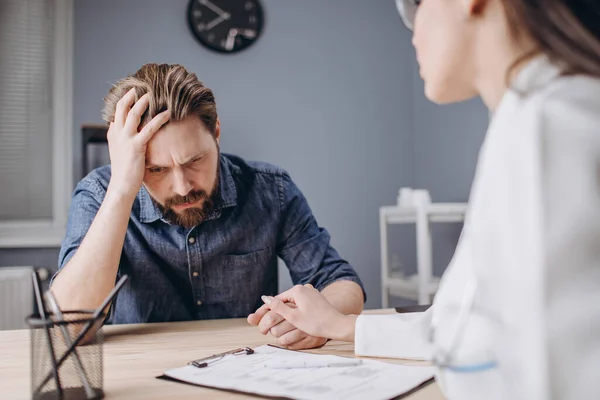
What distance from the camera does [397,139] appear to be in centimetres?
351

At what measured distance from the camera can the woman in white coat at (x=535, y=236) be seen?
400 millimetres

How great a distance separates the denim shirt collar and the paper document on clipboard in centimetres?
68

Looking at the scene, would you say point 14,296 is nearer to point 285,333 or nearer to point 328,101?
point 328,101

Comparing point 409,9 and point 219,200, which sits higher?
point 409,9

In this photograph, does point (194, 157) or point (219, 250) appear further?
point (219, 250)

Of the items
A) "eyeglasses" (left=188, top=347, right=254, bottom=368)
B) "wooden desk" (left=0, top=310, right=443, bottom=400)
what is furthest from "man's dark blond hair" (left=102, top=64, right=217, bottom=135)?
"eyeglasses" (left=188, top=347, right=254, bottom=368)

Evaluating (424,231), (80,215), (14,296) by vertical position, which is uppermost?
(80,215)

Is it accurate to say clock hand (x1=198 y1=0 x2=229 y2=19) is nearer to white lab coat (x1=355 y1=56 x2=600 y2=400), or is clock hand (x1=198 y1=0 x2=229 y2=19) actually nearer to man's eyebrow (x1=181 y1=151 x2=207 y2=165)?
man's eyebrow (x1=181 y1=151 x2=207 y2=165)

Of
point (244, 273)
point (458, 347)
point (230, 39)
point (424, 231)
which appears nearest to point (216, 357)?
point (458, 347)

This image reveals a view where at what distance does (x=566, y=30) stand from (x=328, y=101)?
2.91 m

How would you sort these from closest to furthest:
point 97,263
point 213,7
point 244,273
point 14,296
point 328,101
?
point 97,263, point 244,273, point 14,296, point 213,7, point 328,101

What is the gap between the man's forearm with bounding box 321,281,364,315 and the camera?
4.27ft

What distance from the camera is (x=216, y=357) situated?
0.83m

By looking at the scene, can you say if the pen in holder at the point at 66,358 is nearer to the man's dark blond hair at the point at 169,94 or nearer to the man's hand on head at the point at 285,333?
the man's hand on head at the point at 285,333
